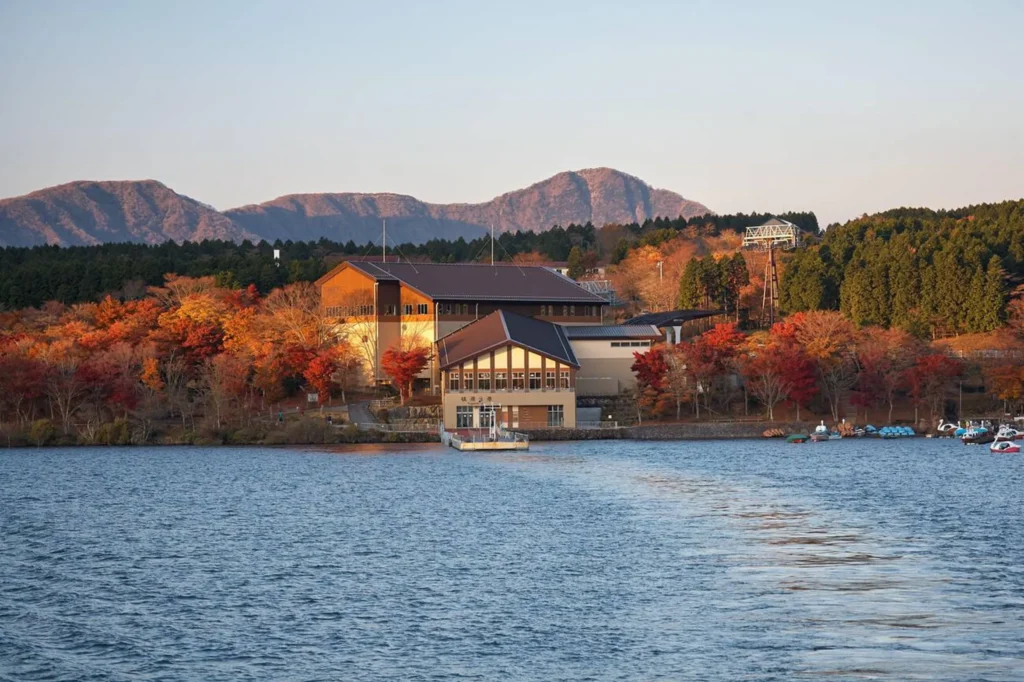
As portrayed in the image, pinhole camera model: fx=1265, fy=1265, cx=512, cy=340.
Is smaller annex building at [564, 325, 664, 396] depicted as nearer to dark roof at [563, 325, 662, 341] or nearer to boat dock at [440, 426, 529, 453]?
dark roof at [563, 325, 662, 341]

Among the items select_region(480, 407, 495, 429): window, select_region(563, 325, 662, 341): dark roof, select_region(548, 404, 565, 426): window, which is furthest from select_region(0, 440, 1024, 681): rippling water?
select_region(563, 325, 662, 341): dark roof

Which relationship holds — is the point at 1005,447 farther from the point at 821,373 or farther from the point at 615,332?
the point at 615,332

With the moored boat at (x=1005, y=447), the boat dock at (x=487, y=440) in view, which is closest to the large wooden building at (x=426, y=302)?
the boat dock at (x=487, y=440)

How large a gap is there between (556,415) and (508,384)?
3259 millimetres

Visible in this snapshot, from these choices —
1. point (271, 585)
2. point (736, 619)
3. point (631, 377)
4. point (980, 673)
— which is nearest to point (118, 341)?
point (631, 377)

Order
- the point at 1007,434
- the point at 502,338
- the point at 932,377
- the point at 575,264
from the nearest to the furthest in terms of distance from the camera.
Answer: the point at 1007,434, the point at 502,338, the point at 932,377, the point at 575,264

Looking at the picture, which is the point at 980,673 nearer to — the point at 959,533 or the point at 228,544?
the point at 959,533

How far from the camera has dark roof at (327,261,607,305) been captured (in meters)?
77.2

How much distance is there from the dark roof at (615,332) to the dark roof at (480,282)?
362 cm

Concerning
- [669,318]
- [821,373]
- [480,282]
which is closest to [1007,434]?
[821,373]

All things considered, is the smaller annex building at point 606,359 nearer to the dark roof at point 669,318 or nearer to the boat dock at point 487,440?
the dark roof at point 669,318

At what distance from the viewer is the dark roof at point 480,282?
7725cm

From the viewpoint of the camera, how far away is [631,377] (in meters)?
74.2

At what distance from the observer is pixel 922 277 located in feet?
266
